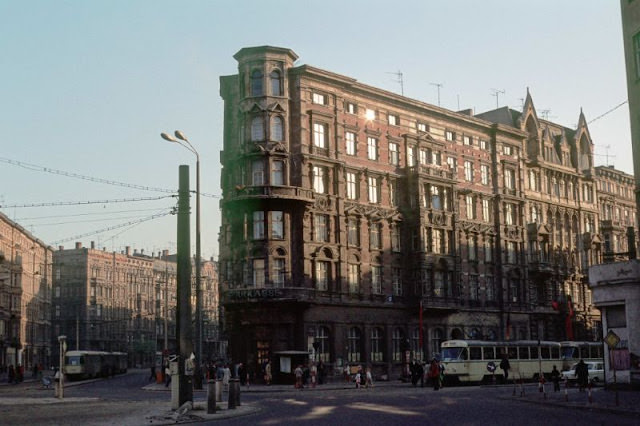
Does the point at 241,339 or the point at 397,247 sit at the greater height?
the point at 397,247

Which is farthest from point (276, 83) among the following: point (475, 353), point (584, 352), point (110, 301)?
point (110, 301)

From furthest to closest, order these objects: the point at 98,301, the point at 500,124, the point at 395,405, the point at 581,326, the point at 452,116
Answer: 1. the point at 98,301
2. the point at 581,326
3. the point at 500,124
4. the point at 452,116
5. the point at 395,405

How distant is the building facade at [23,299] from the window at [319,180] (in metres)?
43.0

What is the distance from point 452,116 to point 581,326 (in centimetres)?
2847

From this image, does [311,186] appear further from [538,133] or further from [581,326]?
[581,326]

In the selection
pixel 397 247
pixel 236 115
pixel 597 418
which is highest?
pixel 236 115

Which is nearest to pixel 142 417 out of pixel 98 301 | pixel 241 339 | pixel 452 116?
pixel 241 339

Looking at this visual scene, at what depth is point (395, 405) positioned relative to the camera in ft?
105

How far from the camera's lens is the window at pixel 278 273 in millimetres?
59647

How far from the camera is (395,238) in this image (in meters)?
69.1

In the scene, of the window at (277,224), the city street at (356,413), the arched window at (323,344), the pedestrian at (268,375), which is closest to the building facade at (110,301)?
the arched window at (323,344)

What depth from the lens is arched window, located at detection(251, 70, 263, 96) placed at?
6184 centimetres

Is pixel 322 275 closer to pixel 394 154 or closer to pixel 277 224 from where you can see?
pixel 277 224

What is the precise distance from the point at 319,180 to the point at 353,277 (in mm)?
8183
